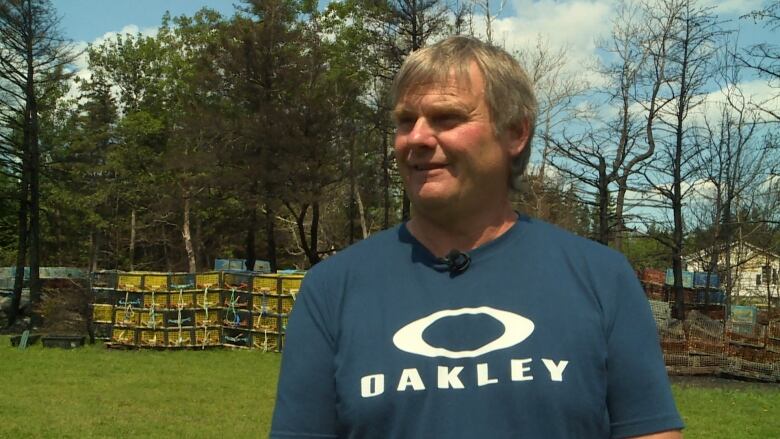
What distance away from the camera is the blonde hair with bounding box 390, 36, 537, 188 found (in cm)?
205

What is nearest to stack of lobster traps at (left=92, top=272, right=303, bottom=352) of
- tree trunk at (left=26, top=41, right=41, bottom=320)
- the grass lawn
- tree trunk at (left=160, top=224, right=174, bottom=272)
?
the grass lawn

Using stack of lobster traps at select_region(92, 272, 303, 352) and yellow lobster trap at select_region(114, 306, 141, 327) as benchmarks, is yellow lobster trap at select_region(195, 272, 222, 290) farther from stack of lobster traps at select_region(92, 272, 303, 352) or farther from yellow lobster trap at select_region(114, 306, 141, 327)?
yellow lobster trap at select_region(114, 306, 141, 327)

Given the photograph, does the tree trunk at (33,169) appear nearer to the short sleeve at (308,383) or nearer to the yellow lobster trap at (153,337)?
the yellow lobster trap at (153,337)

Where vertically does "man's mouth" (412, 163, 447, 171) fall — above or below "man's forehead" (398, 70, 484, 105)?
below

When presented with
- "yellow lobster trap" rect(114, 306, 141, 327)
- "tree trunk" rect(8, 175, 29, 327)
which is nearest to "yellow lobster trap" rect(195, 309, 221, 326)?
"yellow lobster trap" rect(114, 306, 141, 327)

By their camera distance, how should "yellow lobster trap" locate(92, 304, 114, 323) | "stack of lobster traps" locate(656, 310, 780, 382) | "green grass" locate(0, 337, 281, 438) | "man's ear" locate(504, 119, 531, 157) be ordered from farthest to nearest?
1. "yellow lobster trap" locate(92, 304, 114, 323)
2. "stack of lobster traps" locate(656, 310, 780, 382)
3. "green grass" locate(0, 337, 281, 438)
4. "man's ear" locate(504, 119, 531, 157)

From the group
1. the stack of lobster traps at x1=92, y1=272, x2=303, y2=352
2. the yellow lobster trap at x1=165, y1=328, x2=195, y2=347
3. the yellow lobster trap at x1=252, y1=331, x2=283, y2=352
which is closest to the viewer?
the yellow lobster trap at x1=252, y1=331, x2=283, y2=352

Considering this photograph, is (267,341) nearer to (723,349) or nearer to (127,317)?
(127,317)

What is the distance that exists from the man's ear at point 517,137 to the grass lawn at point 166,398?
8.44m

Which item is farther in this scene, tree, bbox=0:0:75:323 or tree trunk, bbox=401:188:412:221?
tree, bbox=0:0:75:323

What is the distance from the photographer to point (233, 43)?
1430 inches

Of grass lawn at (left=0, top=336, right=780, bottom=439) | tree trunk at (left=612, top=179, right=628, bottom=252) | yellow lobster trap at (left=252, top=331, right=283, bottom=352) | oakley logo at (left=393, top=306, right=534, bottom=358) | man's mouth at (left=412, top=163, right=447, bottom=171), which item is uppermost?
tree trunk at (left=612, top=179, right=628, bottom=252)

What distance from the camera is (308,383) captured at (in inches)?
76.5

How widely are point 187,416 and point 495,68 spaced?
10.4 m
